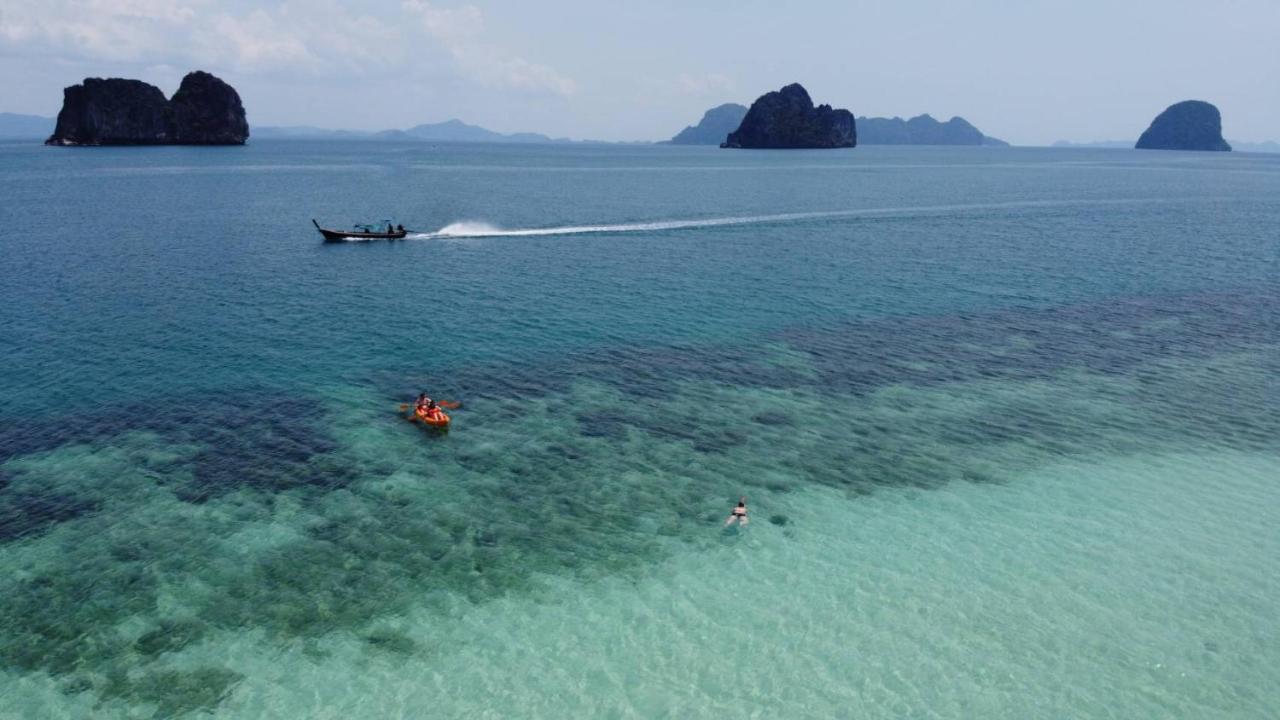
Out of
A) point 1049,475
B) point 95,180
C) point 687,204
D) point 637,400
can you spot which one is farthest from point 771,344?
point 95,180

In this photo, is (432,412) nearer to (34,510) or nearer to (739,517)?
(34,510)

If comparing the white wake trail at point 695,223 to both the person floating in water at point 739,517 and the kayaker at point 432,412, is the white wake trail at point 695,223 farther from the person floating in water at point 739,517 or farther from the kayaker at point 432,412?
the person floating in water at point 739,517

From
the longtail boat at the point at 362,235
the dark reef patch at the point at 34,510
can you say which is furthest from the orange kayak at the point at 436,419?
the longtail boat at the point at 362,235

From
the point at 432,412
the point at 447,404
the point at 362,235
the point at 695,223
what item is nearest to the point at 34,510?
the point at 432,412

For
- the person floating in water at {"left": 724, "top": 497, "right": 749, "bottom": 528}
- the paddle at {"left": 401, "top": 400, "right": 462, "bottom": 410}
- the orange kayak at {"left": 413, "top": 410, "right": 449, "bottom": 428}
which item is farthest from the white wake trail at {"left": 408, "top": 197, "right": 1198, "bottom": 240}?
the person floating in water at {"left": 724, "top": 497, "right": 749, "bottom": 528}

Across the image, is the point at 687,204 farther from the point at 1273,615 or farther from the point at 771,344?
the point at 1273,615

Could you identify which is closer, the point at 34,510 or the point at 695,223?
the point at 34,510

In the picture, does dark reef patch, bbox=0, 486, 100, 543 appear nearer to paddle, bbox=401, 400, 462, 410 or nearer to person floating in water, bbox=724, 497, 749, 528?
paddle, bbox=401, 400, 462, 410

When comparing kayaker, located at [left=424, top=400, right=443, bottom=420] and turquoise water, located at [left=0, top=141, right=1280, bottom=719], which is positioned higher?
kayaker, located at [left=424, top=400, right=443, bottom=420]

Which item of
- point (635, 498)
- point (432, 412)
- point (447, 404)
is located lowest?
point (635, 498)

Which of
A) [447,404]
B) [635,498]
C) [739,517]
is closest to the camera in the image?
[739,517]
